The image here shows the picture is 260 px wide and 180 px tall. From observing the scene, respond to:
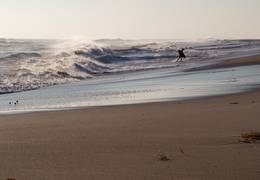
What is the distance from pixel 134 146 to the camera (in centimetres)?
520

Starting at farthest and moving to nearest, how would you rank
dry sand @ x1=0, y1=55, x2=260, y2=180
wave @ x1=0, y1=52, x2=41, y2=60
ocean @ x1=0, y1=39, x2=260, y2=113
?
1. wave @ x1=0, y1=52, x2=41, y2=60
2. ocean @ x1=0, y1=39, x2=260, y2=113
3. dry sand @ x1=0, y1=55, x2=260, y2=180

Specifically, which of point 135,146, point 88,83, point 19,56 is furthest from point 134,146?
point 19,56

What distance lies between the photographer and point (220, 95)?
1143cm

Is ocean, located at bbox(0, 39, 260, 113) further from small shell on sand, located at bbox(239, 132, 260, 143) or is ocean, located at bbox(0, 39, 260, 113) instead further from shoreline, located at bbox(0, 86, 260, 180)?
small shell on sand, located at bbox(239, 132, 260, 143)

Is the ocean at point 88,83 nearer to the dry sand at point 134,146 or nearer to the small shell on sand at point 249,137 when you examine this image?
the dry sand at point 134,146

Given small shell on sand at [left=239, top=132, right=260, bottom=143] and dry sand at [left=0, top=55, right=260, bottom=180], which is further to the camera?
small shell on sand at [left=239, top=132, right=260, bottom=143]

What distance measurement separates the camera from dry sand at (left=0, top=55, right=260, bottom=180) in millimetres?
4066

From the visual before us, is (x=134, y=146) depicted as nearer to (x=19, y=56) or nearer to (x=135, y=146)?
(x=135, y=146)

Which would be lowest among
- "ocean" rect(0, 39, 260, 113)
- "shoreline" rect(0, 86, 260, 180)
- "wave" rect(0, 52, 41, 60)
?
"shoreline" rect(0, 86, 260, 180)

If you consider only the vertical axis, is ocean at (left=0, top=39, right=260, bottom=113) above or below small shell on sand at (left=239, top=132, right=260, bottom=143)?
above

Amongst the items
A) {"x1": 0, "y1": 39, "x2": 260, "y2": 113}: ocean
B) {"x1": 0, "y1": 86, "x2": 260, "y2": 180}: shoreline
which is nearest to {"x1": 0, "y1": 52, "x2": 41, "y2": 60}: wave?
{"x1": 0, "y1": 39, "x2": 260, "y2": 113}: ocean

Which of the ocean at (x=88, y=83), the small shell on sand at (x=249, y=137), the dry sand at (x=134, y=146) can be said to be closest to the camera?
the dry sand at (x=134, y=146)

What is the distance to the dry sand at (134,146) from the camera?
407 cm

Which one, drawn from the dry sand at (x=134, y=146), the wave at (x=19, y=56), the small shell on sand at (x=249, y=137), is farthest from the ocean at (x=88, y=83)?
the small shell on sand at (x=249, y=137)
